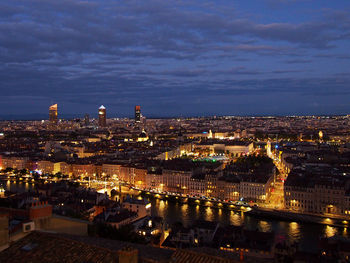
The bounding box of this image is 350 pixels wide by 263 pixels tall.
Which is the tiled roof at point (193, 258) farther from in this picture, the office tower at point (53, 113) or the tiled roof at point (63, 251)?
the office tower at point (53, 113)

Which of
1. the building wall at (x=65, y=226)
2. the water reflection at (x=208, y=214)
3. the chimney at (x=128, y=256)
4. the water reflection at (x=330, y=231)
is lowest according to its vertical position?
the water reflection at (x=330, y=231)

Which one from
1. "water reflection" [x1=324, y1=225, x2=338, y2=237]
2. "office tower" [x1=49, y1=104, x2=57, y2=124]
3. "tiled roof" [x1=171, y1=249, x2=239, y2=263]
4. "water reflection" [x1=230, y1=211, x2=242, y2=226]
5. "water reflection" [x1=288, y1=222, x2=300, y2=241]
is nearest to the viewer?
"tiled roof" [x1=171, y1=249, x2=239, y2=263]

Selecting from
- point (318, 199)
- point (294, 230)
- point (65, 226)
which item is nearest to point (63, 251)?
point (65, 226)

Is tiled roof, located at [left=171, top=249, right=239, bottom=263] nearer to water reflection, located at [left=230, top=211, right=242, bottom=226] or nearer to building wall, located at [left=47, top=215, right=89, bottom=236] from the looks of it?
building wall, located at [left=47, top=215, right=89, bottom=236]

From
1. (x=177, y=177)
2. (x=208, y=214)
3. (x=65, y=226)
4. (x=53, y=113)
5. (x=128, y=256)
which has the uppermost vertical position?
(x=53, y=113)

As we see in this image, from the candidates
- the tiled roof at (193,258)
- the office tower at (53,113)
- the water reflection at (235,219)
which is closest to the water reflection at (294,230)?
the water reflection at (235,219)

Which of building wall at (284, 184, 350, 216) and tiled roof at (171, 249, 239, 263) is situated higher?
tiled roof at (171, 249, 239, 263)

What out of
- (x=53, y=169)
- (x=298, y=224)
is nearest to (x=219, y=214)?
(x=298, y=224)

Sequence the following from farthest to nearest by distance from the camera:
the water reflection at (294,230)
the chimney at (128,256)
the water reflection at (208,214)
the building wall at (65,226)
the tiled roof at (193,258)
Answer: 1. the water reflection at (208,214)
2. the water reflection at (294,230)
3. the building wall at (65,226)
4. the tiled roof at (193,258)
5. the chimney at (128,256)

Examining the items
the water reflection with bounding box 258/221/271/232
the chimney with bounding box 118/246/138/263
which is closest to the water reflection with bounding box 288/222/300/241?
the water reflection with bounding box 258/221/271/232

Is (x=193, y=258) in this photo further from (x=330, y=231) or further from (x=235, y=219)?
(x=235, y=219)

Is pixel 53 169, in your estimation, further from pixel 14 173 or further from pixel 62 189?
pixel 62 189
